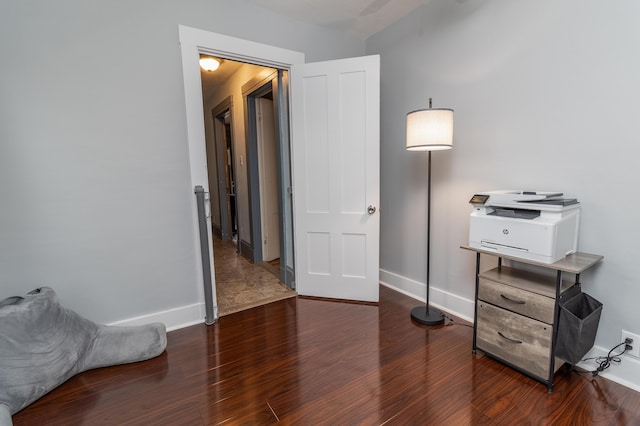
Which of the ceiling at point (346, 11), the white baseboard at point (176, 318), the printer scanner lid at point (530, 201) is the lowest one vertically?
the white baseboard at point (176, 318)

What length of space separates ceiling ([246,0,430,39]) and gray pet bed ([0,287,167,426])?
2.64 m

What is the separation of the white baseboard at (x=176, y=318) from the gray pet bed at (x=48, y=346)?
0.70 feet

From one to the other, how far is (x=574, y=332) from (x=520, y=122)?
1317mm

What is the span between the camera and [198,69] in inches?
93.1

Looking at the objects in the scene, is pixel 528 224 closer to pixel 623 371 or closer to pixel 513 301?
pixel 513 301

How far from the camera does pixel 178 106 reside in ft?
7.67

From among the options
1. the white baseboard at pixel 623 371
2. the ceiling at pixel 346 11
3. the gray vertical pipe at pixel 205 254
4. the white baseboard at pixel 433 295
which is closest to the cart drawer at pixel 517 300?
the white baseboard at pixel 623 371

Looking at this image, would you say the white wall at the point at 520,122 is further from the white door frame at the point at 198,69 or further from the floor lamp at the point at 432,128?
the white door frame at the point at 198,69

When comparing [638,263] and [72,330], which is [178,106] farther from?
[638,263]

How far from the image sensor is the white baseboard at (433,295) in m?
2.52

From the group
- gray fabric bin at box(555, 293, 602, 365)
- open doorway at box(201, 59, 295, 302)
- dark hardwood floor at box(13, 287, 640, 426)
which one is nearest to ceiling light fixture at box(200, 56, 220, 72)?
open doorway at box(201, 59, 295, 302)

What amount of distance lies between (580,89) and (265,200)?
129 inches

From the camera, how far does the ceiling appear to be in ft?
8.34

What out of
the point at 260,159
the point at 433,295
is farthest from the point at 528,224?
the point at 260,159
